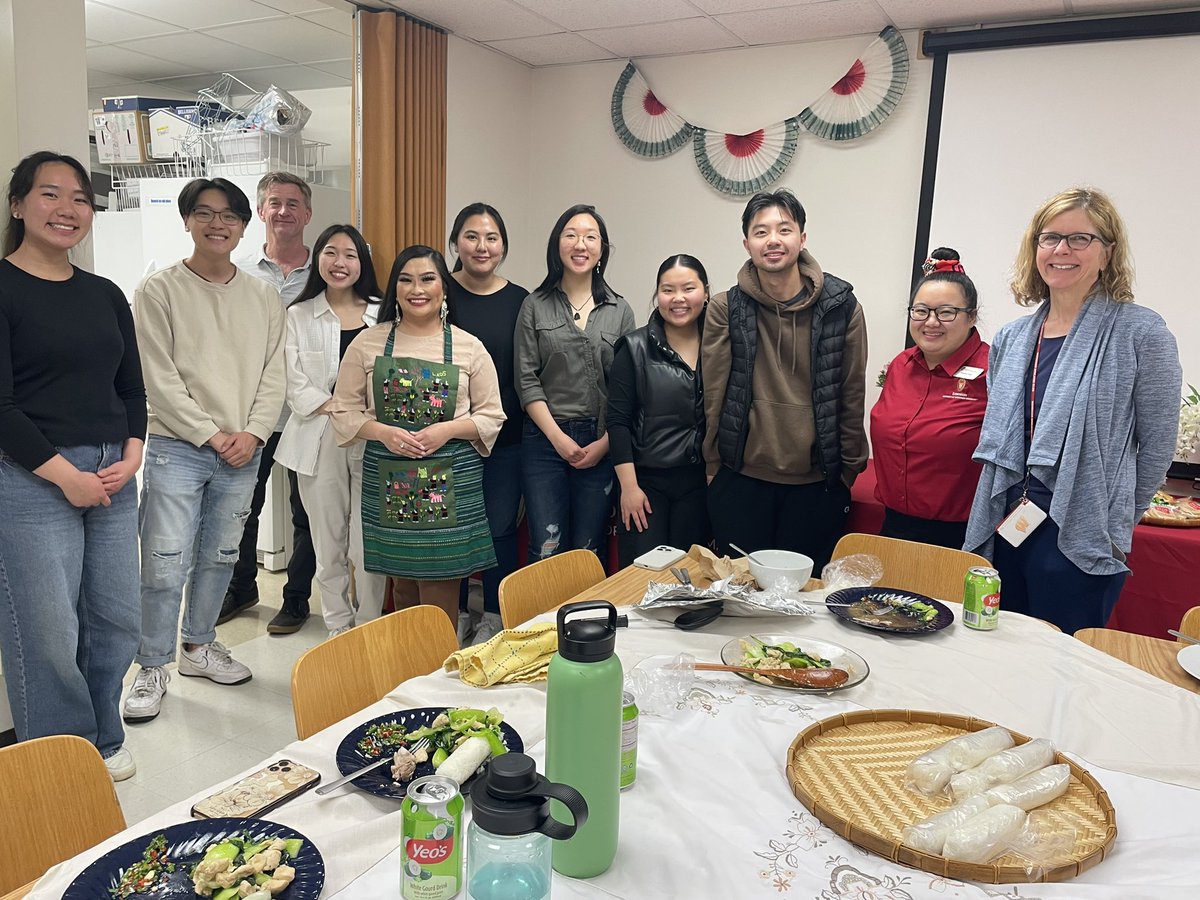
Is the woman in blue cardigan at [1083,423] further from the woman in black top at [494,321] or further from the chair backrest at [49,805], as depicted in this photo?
the chair backrest at [49,805]

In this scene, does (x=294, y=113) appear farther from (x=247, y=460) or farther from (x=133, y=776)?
(x=133, y=776)

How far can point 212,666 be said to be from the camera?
3.04m

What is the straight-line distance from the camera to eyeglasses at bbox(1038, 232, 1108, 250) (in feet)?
6.71

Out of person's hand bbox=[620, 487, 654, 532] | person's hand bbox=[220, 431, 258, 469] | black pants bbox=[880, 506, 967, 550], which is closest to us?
black pants bbox=[880, 506, 967, 550]

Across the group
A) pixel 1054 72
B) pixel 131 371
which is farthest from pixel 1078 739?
pixel 1054 72

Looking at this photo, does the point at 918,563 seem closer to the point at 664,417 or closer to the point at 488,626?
the point at 664,417

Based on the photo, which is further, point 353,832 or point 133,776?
point 133,776

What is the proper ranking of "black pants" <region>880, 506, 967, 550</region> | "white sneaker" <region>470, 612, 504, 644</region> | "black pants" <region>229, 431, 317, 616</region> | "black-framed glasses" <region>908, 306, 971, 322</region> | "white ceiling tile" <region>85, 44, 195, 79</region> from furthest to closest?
"white ceiling tile" <region>85, 44, 195, 79</region>, "black pants" <region>229, 431, 317, 616</region>, "white sneaker" <region>470, 612, 504, 644</region>, "black pants" <region>880, 506, 967, 550</region>, "black-framed glasses" <region>908, 306, 971, 322</region>

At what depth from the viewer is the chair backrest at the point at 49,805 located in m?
1.06

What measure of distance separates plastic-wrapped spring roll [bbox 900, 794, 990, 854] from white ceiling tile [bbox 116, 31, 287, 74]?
491 cm

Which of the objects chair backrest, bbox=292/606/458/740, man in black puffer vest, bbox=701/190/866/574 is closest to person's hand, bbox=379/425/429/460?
man in black puffer vest, bbox=701/190/866/574

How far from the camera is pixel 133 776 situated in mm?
2439

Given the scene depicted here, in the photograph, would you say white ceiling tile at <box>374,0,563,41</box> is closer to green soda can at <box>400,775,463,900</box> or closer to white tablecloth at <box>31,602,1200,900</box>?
white tablecloth at <box>31,602,1200,900</box>

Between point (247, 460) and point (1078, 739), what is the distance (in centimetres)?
238
